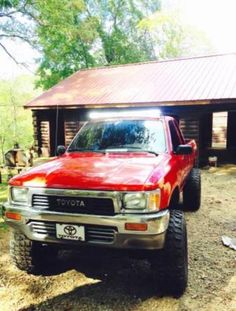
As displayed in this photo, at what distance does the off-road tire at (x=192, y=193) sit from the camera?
6540 millimetres

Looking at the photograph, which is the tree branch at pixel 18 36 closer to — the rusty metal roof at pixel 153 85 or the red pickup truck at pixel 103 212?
the rusty metal roof at pixel 153 85

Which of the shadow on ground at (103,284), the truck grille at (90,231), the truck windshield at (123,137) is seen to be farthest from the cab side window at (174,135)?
the truck grille at (90,231)

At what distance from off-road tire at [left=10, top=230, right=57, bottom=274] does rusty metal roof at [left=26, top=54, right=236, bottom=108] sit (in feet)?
31.1

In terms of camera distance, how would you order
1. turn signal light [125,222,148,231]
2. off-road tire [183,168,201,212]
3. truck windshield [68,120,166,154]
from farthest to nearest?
off-road tire [183,168,201,212]
truck windshield [68,120,166,154]
turn signal light [125,222,148,231]

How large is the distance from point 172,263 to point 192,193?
3.41 metres

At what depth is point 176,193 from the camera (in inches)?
168

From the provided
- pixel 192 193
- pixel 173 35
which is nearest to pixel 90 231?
pixel 192 193

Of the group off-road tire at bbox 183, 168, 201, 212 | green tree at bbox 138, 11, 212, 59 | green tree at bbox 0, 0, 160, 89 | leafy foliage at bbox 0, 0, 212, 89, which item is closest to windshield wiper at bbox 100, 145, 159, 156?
off-road tire at bbox 183, 168, 201, 212

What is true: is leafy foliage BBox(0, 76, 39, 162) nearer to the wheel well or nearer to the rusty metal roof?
the rusty metal roof

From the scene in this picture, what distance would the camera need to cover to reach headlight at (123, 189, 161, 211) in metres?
3.12

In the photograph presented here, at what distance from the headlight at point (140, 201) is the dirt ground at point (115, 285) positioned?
1.04 meters

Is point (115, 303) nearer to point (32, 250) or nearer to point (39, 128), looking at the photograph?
point (32, 250)

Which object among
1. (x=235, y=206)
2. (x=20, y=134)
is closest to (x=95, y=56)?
(x=20, y=134)

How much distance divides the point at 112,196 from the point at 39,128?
16.6 m
